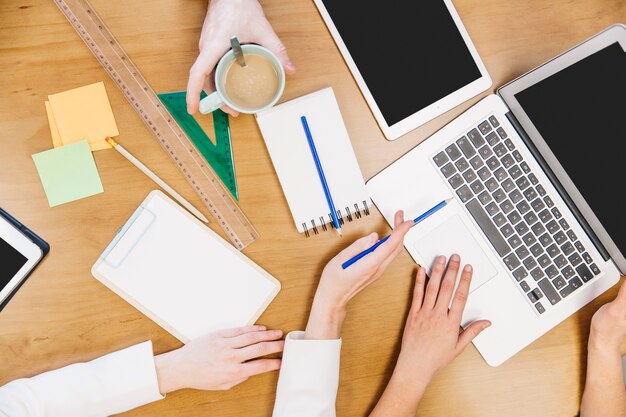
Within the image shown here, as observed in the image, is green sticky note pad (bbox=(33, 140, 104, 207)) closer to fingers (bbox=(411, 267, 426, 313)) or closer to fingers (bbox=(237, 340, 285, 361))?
fingers (bbox=(237, 340, 285, 361))

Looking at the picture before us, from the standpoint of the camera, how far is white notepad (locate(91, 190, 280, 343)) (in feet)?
3.10

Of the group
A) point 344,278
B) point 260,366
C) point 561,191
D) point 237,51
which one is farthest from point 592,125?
point 260,366

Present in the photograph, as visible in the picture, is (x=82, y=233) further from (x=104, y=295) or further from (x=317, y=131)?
(x=317, y=131)

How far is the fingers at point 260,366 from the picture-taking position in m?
0.94

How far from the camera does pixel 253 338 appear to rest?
0.94 metres

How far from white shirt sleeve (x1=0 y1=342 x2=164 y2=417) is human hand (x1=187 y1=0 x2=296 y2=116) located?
0.49 metres

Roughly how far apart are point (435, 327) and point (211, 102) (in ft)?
1.97

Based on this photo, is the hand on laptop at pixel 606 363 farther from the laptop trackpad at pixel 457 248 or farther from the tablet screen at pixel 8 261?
the tablet screen at pixel 8 261

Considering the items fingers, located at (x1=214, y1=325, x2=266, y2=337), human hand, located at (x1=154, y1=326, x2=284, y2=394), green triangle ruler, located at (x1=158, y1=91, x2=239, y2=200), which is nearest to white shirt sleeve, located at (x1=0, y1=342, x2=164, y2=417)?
human hand, located at (x1=154, y1=326, x2=284, y2=394)

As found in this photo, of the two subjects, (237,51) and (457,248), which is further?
(457,248)

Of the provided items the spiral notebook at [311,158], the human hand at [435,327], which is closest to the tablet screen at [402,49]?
the spiral notebook at [311,158]

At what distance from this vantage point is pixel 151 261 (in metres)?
0.95

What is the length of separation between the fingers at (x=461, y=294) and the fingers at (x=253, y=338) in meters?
0.35

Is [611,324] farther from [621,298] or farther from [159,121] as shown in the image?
[159,121]
